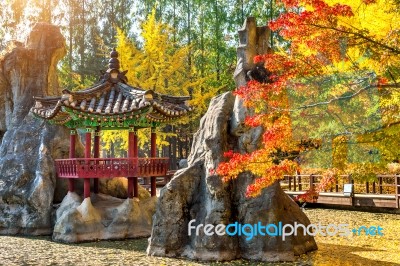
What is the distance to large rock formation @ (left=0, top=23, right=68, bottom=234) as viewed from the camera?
11.8 metres

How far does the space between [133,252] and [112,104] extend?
4.06 meters

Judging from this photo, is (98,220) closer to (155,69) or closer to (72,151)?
(72,151)

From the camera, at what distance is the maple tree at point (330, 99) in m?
5.74

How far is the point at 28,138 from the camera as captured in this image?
13.2 metres

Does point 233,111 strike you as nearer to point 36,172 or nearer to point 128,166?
point 128,166

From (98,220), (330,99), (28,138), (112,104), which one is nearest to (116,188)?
(98,220)

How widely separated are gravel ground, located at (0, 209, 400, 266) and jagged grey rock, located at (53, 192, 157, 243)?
39 centimetres

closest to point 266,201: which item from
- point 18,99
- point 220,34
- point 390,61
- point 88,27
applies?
point 390,61

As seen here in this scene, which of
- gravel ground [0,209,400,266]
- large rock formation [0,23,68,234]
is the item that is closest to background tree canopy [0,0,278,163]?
large rock formation [0,23,68,234]

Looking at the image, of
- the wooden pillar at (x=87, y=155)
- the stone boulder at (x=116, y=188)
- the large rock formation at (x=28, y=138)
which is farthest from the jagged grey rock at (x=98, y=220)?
the stone boulder at (x=116, y=188)

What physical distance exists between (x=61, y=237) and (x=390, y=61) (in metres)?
8.53

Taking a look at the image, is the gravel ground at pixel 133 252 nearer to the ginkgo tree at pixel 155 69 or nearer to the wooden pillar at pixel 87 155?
the wooden pillar at pixel 87 155

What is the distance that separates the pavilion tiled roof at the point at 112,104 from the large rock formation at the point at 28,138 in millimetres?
1327

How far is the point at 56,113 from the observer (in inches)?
444
